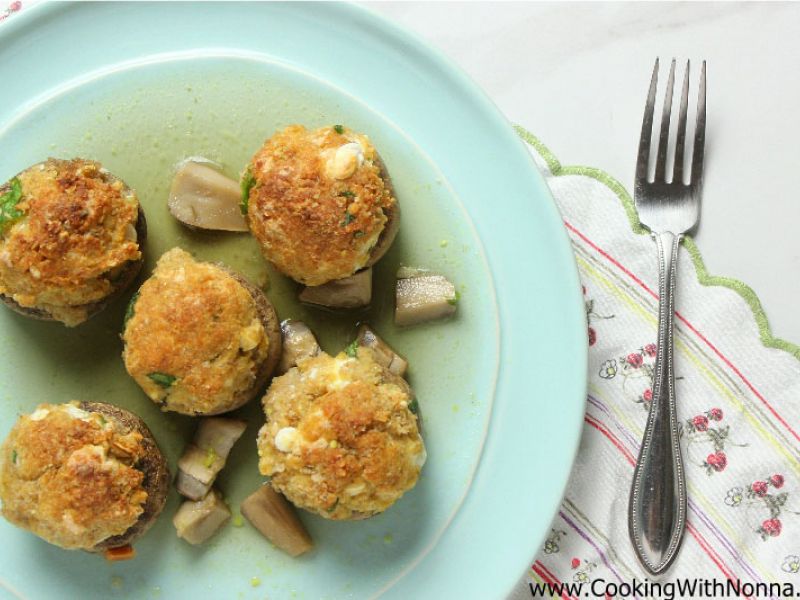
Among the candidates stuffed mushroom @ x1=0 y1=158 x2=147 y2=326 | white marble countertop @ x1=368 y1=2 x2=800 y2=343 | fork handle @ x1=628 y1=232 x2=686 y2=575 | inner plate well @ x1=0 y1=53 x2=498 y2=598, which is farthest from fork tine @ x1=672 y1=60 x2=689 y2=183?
stuffed mushroom @ x1=0 y1=158 x2=147 y2=326

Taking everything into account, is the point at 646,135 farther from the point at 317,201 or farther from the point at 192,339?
the point at 192,339

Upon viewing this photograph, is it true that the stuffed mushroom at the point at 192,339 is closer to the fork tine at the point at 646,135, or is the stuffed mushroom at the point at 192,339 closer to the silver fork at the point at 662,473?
the silver fork at the point at 662,473

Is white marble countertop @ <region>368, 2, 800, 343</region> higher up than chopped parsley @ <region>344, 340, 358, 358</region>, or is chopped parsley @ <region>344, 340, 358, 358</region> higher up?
white marble countertop @ <region>368, 2, 800, 343</region>

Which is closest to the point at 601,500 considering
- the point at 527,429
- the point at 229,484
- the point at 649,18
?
the point at 527,429

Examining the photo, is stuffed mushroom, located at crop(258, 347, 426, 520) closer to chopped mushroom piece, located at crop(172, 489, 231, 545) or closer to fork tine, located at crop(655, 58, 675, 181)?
chopped mushroom piece, located at crop(172, 489, 231, 545)

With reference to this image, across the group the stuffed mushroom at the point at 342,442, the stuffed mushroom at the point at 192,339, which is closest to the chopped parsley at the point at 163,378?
the stuffed mushroom at the point at 192,339

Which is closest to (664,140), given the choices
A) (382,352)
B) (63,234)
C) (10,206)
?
(382,352)
